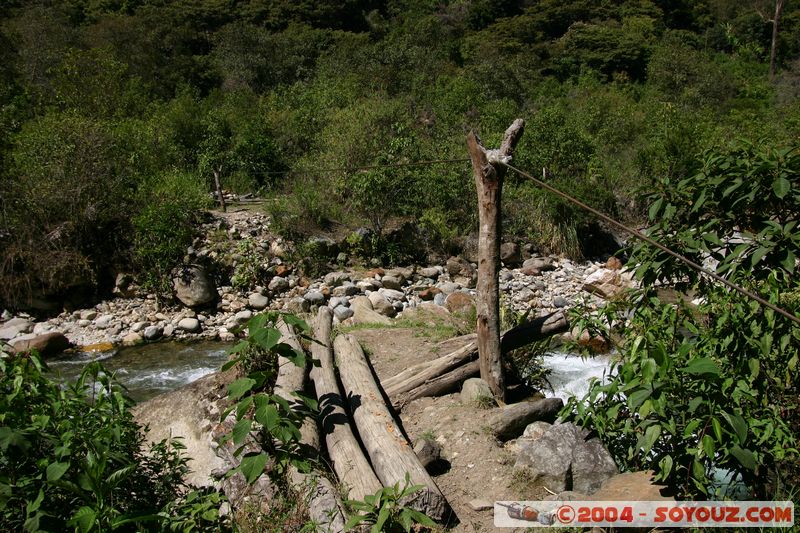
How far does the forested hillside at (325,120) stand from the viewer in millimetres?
10992

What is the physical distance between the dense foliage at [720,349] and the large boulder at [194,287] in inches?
323

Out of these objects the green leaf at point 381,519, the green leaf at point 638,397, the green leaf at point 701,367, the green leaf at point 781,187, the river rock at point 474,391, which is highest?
the green leaf at point 781,187

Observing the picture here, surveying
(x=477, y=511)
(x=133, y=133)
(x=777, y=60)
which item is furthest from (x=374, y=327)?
(x=777, y=60)

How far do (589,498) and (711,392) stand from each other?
956 millimetres

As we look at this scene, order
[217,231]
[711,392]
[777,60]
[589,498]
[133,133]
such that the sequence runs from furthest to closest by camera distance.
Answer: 1. [777,60]
2. [133,133]
3. [217,231]
4. [589,498]
5. [711,392]

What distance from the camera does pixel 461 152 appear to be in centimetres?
A: 1389

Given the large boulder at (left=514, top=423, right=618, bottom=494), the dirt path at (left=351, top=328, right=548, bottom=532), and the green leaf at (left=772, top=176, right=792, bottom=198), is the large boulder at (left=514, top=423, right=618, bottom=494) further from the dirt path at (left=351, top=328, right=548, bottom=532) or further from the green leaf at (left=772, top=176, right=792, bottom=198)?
the green leaf at (left=772, top=176, right=792, bottom=198)

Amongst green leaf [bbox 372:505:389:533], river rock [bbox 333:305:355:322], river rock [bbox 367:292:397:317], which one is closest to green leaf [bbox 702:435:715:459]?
green leaf [bbox 372:505:389:533]

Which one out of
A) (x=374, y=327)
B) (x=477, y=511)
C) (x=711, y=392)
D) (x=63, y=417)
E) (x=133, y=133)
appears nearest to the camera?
(x=711, y=392)

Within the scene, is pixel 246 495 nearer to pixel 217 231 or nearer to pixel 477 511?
pixel 477 511

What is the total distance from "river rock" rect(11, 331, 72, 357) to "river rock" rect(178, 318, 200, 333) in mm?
1700

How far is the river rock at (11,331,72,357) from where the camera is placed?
898 cm

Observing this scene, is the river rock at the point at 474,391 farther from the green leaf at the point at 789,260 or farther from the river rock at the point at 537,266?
the river rock at the point at 537,266

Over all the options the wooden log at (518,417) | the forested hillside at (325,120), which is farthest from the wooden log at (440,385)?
the forested hillside at (325,120)
